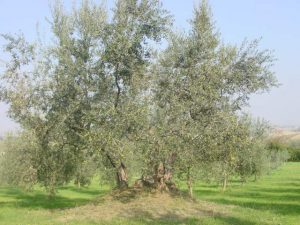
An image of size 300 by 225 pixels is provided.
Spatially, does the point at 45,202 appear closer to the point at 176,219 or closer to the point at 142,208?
the point at 142,208

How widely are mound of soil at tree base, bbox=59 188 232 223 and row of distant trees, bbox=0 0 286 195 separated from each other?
1367 mm

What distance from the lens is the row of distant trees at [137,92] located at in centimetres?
2277

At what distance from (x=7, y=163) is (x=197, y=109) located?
33.4 m

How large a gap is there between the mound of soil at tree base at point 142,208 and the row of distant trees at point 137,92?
1367mm

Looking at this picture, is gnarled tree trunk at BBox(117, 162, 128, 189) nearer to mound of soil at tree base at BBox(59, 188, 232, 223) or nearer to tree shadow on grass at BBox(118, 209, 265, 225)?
mound of soil at tree base at BBox(59, 188, 232, 223)

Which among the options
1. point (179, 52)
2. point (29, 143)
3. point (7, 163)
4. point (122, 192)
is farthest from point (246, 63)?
point (7, 163)

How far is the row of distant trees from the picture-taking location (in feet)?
74.7

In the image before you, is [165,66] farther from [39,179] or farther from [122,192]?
[39,179]

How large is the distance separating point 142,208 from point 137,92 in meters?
6.17

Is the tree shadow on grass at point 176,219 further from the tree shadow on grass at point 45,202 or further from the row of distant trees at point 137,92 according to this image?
the tree shadow on grass at point 45,202

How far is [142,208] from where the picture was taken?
23844 millimetres

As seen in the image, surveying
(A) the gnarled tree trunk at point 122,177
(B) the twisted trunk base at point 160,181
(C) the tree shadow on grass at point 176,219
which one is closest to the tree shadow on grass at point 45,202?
(A) the gnarled tree trunk at point 122,177

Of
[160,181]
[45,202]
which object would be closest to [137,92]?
[160,181]

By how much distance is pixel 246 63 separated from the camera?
25891mm
